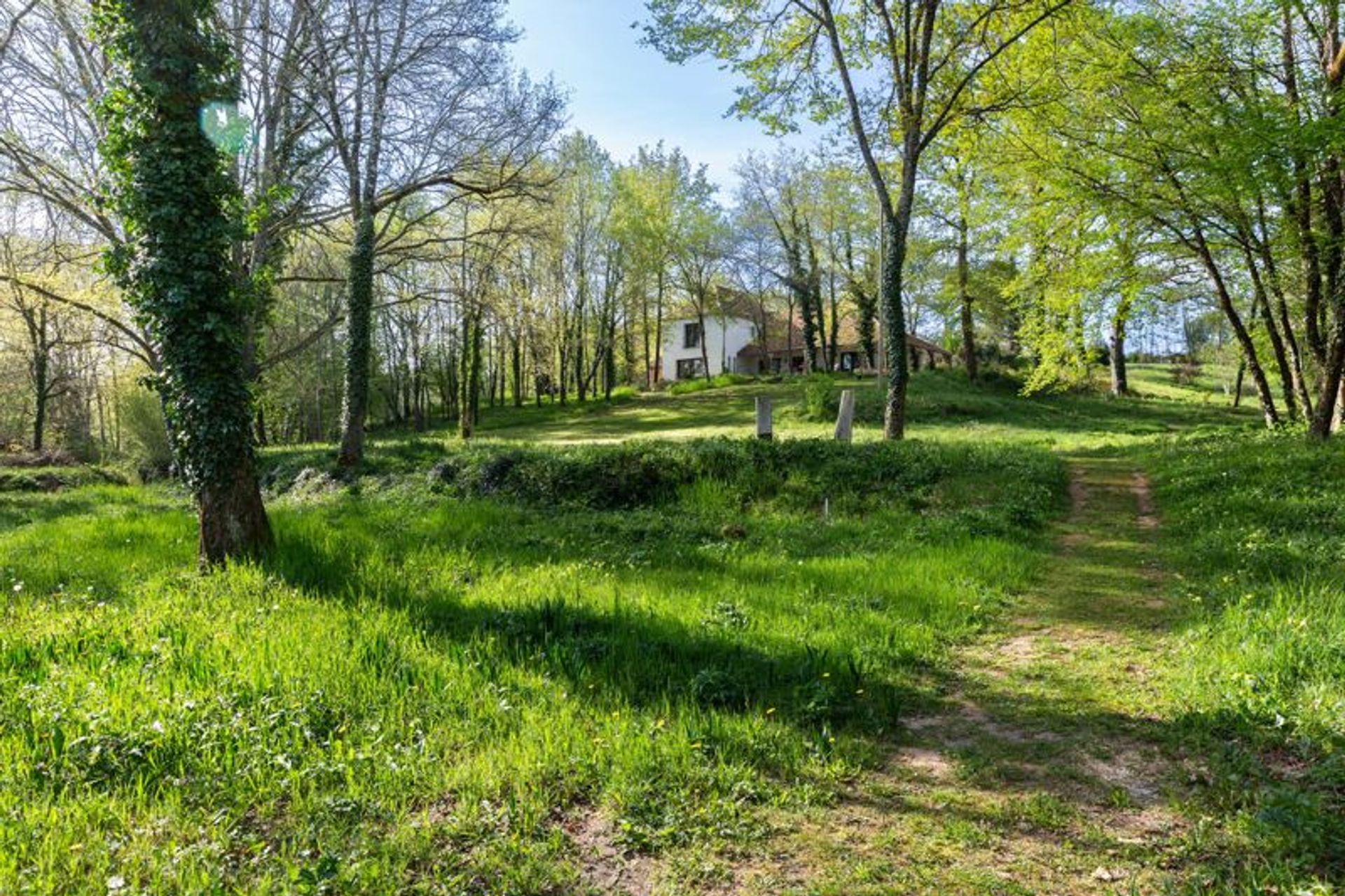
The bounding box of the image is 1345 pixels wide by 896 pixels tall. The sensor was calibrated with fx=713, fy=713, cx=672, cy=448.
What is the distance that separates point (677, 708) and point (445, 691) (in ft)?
4.69

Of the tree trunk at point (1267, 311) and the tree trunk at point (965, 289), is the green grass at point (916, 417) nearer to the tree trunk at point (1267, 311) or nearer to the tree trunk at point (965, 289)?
the tree trunk at point (965, 289)

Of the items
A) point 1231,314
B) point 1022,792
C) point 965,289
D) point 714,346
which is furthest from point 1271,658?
point 714,346

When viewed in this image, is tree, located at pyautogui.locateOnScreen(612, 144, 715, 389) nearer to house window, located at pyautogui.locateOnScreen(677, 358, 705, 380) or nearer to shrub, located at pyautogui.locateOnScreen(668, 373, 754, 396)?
shrub, located at pyautogui.locateOnScreen(668, 373, 754, 396)

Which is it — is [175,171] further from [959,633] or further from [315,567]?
[959,633]

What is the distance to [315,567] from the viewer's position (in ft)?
24.5

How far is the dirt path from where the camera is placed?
284 centimetres

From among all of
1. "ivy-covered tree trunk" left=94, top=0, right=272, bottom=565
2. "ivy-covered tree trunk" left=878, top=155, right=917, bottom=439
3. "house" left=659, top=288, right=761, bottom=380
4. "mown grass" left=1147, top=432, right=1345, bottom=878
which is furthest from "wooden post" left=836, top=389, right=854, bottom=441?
"house" left=659, top=288, right=761, bottom=380

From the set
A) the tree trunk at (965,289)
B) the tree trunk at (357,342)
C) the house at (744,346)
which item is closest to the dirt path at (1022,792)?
the tree trunk at (357,342)

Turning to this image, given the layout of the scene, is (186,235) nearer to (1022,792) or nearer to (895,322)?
(1022,792)

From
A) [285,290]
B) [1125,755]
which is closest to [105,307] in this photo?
[285,290]

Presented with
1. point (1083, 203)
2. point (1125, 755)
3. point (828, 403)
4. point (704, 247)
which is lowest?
point (1125, 755)

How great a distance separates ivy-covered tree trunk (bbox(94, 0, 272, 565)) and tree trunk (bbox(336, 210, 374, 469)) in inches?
371

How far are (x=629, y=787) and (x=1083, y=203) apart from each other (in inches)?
681

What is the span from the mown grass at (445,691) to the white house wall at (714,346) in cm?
5135
